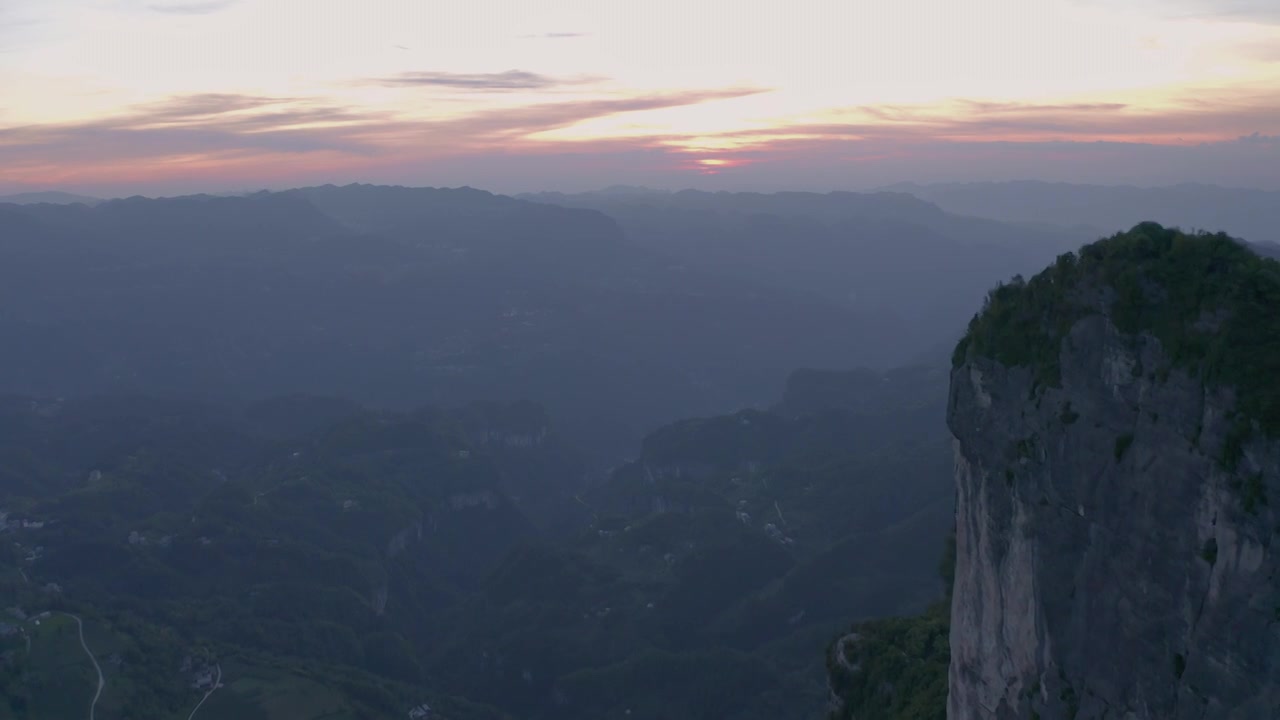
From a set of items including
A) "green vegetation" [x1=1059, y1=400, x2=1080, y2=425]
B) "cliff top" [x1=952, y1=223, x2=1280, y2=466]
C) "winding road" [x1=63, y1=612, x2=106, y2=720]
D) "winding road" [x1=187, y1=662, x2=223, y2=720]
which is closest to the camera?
"cliff top" [x1=952, y1=223, x2=1280, y2=466]

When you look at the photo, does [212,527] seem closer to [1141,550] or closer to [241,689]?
[241,689]

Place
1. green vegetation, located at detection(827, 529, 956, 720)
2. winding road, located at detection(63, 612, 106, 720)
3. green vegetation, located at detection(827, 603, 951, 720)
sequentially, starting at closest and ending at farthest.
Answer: green vegetation, located at detection(827, 603, 951, 720) < green vegetation, located at detection(827, 529, 956, 720) < winding road, located at detection(63, 612, 106, 720)

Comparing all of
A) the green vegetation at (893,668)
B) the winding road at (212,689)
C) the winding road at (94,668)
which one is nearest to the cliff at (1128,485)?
the green vegetation at (893,668)

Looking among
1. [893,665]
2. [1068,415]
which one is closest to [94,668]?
[893,665]

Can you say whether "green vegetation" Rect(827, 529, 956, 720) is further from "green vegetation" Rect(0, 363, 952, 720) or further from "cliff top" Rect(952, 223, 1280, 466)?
"green vegetation" Rect(0, 363, 952, 720)

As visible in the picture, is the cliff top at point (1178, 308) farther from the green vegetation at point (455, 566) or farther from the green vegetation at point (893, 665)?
the green vegetation at point (455, 566)

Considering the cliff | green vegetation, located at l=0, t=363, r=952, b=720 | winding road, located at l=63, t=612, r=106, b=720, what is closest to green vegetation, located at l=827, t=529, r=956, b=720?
the cliff

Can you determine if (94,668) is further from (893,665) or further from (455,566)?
(455,566)
